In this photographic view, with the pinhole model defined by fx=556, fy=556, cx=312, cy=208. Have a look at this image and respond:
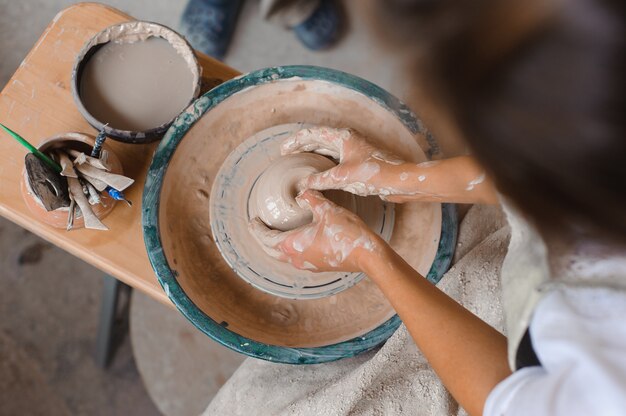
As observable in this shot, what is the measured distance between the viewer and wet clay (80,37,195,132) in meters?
1.11

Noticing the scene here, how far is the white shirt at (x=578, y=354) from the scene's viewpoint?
58 centimetres

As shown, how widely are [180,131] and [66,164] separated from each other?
21 cm

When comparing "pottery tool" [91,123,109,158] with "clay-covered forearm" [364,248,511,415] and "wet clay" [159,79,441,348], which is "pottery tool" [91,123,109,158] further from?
"clay-covered forearm" [364,248,511,415]

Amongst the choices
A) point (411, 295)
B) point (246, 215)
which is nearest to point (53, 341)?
point (246, 215)

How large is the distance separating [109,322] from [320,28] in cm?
130

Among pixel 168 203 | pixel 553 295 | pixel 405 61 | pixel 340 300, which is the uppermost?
pixel 405 61

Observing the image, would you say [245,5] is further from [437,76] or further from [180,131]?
[437,76]

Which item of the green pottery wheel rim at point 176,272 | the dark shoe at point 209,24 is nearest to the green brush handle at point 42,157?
the green pottery wheel rim at point 176,272

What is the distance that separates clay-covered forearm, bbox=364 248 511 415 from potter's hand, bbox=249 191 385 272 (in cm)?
6

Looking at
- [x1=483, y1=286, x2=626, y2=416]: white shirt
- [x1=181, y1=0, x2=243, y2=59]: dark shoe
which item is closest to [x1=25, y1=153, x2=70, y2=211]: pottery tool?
[x1=483, y1=286, x2=626, y2=416]: white shirt

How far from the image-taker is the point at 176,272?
1.04m

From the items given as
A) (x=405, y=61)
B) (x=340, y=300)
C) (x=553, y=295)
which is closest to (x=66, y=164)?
(x=340, y=300)

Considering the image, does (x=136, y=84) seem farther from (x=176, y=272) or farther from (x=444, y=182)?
(x=444, y=182)

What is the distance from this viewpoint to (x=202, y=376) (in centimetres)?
172
